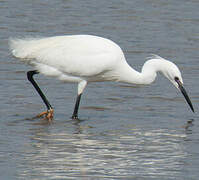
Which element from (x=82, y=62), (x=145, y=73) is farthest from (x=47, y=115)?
(x=145, y=73)

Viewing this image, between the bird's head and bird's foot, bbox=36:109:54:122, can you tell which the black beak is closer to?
the bird's head

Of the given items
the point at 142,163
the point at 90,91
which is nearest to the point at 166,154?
the point at 142,163

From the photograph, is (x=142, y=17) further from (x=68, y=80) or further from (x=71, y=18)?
(x=68, y=80)

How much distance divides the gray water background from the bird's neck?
0.49 m

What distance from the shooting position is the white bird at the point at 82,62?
10.9m

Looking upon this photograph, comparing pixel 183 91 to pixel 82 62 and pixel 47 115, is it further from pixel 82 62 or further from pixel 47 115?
pixel 47 115

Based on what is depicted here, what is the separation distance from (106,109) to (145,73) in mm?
866

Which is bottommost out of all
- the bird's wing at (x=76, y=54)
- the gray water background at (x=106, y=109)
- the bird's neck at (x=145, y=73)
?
the gray water background at (x=106, y=109)

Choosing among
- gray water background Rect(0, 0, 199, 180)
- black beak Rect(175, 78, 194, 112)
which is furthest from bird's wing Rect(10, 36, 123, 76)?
black beak Rect(175, 78, 194, 112)

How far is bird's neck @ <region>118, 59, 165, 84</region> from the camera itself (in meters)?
11.0

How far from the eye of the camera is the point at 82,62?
428 inches

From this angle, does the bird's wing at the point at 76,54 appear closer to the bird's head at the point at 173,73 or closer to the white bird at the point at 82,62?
the white bird at the point at 82,62

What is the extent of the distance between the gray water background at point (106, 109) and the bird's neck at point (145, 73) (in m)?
0.49

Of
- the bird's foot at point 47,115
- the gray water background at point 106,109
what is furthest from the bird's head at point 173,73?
the bird's foot at point 47,115
